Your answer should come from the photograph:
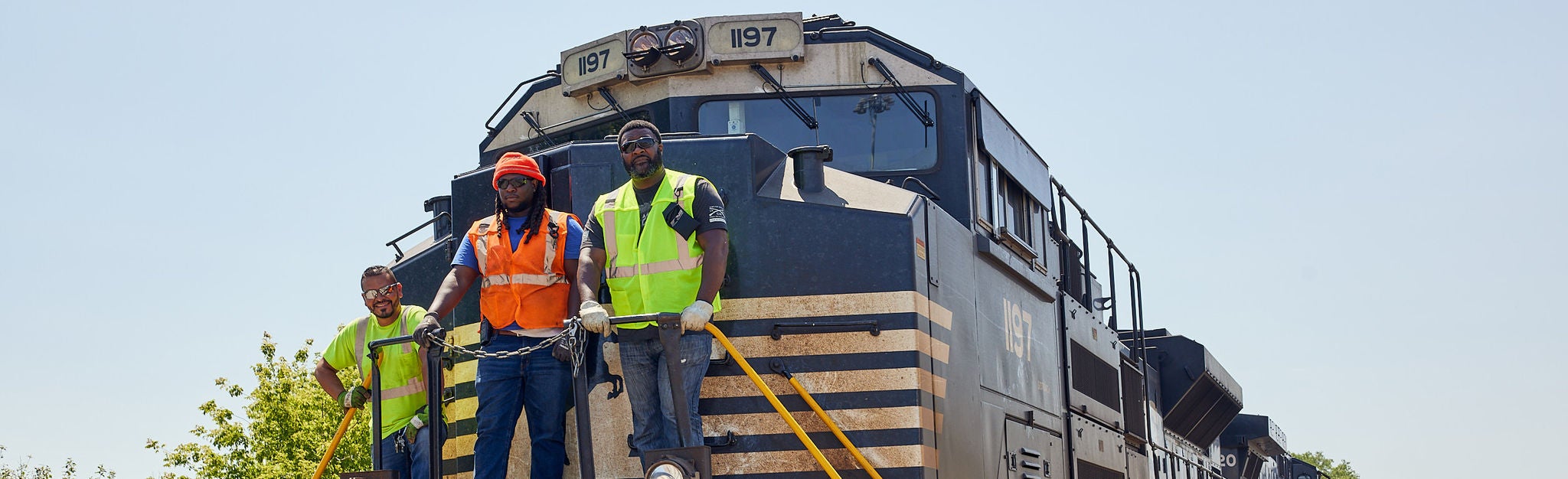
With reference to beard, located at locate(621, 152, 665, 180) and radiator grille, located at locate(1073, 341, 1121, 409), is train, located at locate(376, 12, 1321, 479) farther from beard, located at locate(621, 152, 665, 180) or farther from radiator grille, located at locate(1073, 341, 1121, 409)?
beard, located at locate(621, 152, 665, 180)

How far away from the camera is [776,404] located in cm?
531

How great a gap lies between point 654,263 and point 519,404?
79 cm

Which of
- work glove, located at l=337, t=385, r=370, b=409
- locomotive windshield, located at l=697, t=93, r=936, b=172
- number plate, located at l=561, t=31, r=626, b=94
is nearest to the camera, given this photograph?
work glove, located at l=337, t=385, r=370, b=409

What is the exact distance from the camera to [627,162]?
545 cm

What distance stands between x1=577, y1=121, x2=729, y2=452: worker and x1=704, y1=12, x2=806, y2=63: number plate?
232 cm

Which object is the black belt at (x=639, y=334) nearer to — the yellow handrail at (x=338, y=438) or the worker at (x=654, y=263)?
the worker at (x=654, y=263)

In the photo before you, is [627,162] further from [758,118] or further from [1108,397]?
[1108,397]

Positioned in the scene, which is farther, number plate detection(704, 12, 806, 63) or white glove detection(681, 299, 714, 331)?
number plate detection(704, 12, 806, 63)

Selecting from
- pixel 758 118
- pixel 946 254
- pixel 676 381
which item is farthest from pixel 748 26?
pixel 676 381

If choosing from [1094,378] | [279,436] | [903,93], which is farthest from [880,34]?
[279,436]

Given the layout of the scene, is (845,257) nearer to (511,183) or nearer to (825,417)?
(825,417)

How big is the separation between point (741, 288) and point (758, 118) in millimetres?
2112

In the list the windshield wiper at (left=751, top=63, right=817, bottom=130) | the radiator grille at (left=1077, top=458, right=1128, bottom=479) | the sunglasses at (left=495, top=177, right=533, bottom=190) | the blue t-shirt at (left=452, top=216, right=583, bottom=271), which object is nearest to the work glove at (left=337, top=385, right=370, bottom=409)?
the blue t-shirt at (left=452, top=216, right=583, bottom=271)

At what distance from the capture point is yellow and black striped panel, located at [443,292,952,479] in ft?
18.5
